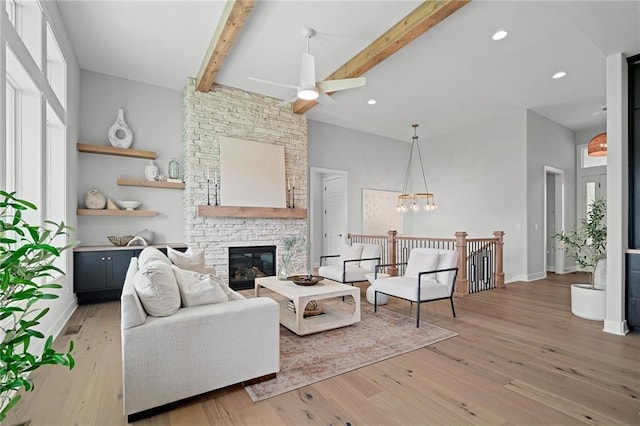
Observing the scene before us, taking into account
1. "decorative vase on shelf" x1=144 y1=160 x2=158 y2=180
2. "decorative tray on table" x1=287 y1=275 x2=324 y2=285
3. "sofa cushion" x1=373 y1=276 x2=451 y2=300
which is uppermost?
"decorative vase on shelf" x1=144 y1=160 x2=158 y2=180

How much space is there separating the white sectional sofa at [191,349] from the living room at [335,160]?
6.59 feet

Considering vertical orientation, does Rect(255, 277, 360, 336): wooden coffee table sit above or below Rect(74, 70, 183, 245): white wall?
below

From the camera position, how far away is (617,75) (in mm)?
3299

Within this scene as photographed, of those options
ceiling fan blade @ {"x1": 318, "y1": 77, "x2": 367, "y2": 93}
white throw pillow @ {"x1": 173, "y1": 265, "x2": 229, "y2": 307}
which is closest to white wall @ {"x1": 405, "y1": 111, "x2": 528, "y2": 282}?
ceiling fan blade @ {"x1": 318, "y1": 77, "x2": 367, "y2": 93}

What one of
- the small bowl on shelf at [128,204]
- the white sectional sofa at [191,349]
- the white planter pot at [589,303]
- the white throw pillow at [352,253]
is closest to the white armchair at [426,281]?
the white throw pillow at [352,253]

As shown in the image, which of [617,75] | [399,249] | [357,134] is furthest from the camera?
[357,134]

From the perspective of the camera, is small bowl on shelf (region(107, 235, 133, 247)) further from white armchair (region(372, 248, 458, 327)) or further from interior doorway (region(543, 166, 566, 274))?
interior doorway (region(543, 166, 566, 274))

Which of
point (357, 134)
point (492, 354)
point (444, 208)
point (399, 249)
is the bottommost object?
point (492, 354)

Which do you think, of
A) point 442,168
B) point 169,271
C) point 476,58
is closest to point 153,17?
point 169,271

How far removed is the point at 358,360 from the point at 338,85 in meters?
2.87

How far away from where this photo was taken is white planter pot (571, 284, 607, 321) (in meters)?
3.68

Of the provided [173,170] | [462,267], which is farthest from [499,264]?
[173,170]

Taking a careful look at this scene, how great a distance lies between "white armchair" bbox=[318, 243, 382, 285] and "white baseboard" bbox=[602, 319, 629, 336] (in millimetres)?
2687

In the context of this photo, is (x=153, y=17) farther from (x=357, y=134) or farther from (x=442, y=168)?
(x=442, y=168)
